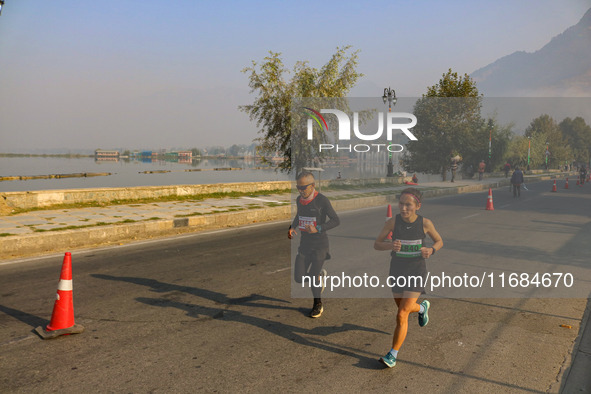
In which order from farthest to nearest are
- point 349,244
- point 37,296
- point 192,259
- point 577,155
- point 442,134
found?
point 577,155, point 442,134, point 349,244, point 192,259, point 37,296

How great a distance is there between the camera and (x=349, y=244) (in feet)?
35.1

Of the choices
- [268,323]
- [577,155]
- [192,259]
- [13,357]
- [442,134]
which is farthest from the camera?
[577,155]

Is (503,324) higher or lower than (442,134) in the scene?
lower

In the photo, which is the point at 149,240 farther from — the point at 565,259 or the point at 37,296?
the point at 565,259

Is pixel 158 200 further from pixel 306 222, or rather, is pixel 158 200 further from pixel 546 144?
pixel 546 144

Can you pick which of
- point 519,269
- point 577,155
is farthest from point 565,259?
Result: point 577,155

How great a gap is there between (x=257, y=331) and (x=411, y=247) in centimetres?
196

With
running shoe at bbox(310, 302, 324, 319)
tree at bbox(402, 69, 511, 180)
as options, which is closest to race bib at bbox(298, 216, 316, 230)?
running shoe at bbox(310, 302, 324, 319)

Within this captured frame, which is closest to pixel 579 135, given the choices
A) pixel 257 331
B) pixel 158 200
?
pixel 158 200

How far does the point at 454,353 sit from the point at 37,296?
527cm

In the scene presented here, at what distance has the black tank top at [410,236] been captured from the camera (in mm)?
4180

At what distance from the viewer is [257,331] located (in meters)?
5.07

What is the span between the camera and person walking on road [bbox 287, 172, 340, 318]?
5334 mm

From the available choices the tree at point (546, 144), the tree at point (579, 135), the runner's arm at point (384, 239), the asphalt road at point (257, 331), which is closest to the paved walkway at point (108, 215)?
the asphalt road at point (257, 331)
